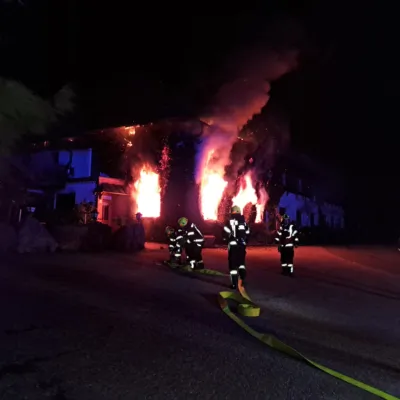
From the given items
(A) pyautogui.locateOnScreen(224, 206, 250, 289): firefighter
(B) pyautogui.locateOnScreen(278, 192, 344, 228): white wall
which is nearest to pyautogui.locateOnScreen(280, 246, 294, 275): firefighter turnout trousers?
(A) pyautogui.locateOnScreen(224, 206, 250, 289): firefighter

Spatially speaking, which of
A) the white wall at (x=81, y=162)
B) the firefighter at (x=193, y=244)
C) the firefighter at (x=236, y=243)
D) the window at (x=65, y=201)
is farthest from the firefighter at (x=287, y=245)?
the window at (x=65, y=201)

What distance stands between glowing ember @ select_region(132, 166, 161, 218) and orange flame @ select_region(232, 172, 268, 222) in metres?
5.33

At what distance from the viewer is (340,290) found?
9.24m

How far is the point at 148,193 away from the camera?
2438 cm

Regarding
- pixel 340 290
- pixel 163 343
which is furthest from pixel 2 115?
pixel 340 290

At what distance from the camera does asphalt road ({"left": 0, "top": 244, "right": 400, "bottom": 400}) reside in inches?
139

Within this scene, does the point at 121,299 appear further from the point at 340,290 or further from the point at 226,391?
the point at 340,290

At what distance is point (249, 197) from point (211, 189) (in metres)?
4.27

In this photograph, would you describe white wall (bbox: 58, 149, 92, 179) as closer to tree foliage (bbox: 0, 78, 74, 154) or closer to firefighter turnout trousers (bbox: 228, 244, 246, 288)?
tree foliage (bbox: 0, 78, 74, 154)

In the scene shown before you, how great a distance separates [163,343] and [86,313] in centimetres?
176

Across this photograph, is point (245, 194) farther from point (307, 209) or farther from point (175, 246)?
point (175, 246)

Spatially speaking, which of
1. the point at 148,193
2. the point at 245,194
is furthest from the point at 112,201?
the point at 245,194

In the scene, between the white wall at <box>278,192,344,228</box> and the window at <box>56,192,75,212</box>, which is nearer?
the window at <box>56,192,75,212</box>

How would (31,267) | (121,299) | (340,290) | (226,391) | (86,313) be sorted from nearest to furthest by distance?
(226,391) → (86,313) → (121,299) → (340,290) → (31,267)
